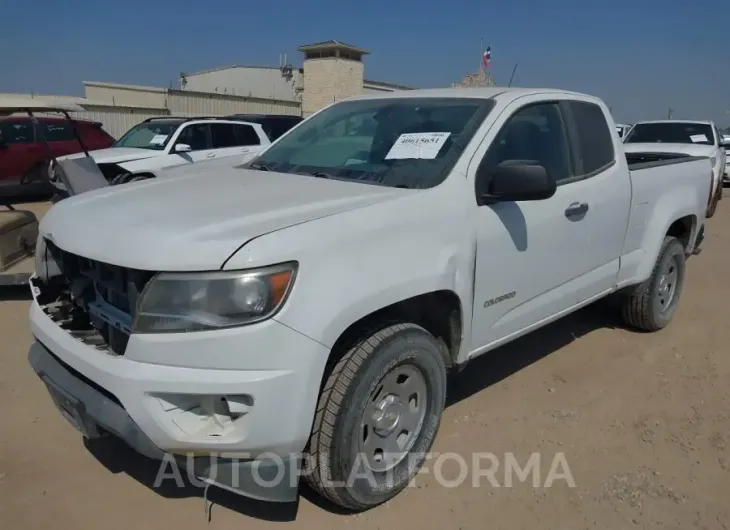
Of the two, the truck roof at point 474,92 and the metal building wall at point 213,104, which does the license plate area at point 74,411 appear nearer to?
the truck roof at point 474,92

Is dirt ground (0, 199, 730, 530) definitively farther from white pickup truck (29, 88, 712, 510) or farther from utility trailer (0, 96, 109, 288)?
utility trailer (0, 96, 109, 288)

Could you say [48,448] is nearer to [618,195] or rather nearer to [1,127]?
[618,195]

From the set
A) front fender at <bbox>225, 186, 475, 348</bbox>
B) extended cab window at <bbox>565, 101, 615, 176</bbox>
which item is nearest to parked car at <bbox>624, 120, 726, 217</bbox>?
extended cab window at <bbox>565, 101, 615, 176</bbox>

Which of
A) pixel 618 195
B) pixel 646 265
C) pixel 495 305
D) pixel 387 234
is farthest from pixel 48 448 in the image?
pixel 646 265

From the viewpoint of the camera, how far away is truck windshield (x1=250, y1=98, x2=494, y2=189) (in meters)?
2.97

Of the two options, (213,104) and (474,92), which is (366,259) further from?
(213,104)

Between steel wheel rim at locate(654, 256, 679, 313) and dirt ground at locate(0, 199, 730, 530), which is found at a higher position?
steel wheel rim at locate(654, 256, 679, 313)

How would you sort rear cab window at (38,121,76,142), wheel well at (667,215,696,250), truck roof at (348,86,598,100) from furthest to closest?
rear cab window at (38,121,76,142) < wheel well at (667,215,696,250) < truck roof at (348,86,598,100)

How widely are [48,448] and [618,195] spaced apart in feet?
11.9

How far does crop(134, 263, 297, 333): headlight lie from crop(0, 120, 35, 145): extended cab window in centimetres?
1168

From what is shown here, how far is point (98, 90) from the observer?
28.2 metres

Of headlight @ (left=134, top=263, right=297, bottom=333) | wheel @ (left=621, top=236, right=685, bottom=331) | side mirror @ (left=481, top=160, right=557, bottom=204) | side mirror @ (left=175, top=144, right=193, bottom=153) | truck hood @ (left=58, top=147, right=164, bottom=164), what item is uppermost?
side mirror @ (left=481, top=160, right=557, bottom=204)

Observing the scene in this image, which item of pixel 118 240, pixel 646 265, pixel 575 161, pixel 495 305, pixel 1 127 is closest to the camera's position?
pixel 118 240

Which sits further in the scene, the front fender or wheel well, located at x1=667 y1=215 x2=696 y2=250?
wheel well, located at x1=667 y1=215 x2=696 y2=250
